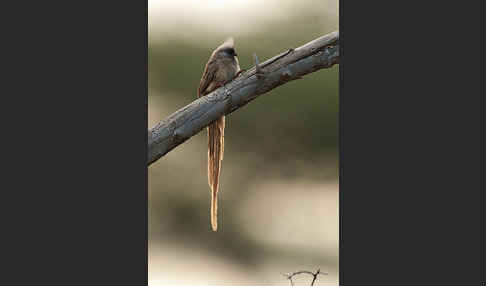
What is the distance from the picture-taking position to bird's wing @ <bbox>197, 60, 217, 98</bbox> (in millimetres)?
4207

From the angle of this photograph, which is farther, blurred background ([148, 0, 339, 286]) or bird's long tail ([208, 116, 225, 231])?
bird's long tail ([208, 116, 225, 231])

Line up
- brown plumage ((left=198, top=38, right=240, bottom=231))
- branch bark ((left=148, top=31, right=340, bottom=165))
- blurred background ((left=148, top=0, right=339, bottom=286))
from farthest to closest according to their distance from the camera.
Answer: brown plumage ((left=198, top=38, right=240, bottom=231)) < branch bark ((left=148, top=31, right=340, bottom=165)) < blurred background ((left=148, top=0, right=339, bottom=286))

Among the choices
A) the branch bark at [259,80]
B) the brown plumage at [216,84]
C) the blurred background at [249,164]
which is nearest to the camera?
the blurred background at [249,164]

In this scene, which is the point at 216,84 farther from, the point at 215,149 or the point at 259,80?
the point at 215,149

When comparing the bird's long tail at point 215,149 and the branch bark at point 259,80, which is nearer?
the branch bark at point 259,80

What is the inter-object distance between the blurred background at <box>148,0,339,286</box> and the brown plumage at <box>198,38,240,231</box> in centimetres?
7

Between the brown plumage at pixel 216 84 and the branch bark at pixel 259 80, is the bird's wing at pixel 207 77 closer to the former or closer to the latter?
the brown plumage at pixel 216 84

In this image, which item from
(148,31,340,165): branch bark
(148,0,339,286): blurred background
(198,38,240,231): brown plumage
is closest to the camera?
(148,0,339,286): blurred background

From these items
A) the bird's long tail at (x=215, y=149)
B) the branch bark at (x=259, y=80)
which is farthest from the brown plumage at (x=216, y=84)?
the branch bark at (x=259, y=80)

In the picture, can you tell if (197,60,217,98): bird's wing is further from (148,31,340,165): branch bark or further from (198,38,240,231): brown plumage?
(148,31,340,165): branch bark

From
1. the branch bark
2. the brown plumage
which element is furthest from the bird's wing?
the branch bark

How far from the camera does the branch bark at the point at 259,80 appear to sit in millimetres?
3857

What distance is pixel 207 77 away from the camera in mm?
4246

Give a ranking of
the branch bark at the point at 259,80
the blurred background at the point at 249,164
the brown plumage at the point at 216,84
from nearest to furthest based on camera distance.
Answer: the blurred background at the point at 249,164, the branch bark at the point at 259,80, the brown plumage at the point at 216,84
